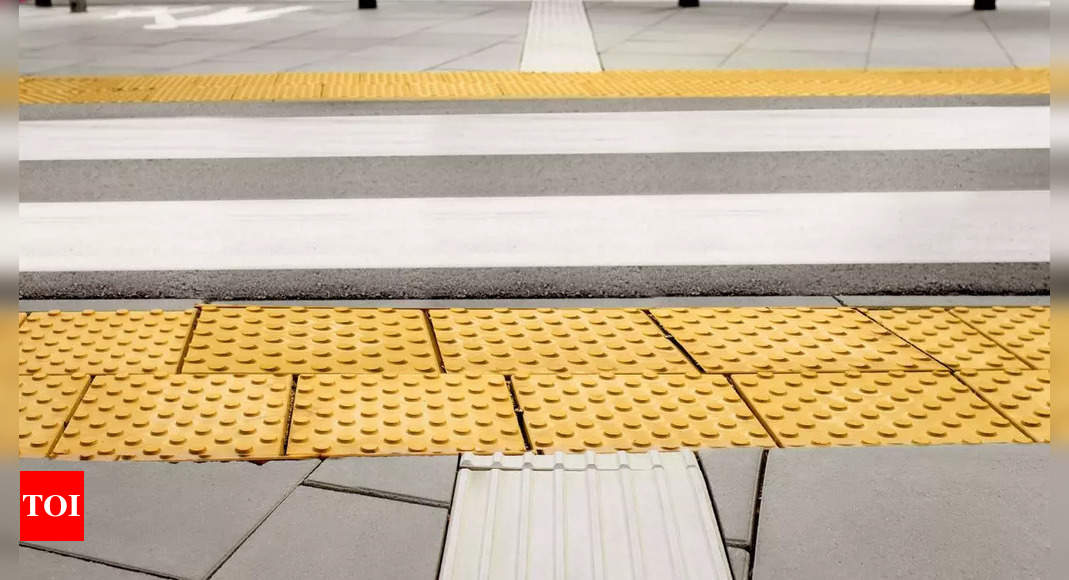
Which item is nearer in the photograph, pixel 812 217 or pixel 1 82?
pixel 1 82

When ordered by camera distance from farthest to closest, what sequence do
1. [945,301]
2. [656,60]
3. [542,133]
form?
[656,60]
[542,133]
[945,301]

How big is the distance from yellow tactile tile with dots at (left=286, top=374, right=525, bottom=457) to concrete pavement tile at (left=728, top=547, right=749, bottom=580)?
53cm

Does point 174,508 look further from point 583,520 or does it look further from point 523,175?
point 523,175

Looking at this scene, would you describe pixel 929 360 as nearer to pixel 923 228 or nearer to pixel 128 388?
pixel 923 228

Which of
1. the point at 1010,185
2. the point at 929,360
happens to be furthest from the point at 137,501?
the point at 1010,185

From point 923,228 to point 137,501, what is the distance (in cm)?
277

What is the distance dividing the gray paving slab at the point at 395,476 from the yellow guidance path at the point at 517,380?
59 mm

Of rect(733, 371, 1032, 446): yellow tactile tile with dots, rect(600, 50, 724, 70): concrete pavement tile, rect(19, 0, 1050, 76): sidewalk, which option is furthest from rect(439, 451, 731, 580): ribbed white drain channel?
rect(600, 50, 724, 70): concrete pavement tile

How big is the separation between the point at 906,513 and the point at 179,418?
1.47 meters

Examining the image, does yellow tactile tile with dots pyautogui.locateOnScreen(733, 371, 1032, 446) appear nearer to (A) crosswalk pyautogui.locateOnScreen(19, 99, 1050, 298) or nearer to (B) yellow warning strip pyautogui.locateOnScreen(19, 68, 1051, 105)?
(A) crosswalk pyautogui.locateOnScreen(19, 99, 1050, 298)

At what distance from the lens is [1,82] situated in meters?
0.92

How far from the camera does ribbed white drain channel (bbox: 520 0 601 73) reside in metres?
6.85

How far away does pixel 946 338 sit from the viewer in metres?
2.77

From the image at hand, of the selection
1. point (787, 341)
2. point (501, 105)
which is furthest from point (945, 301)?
point (501, 105)
